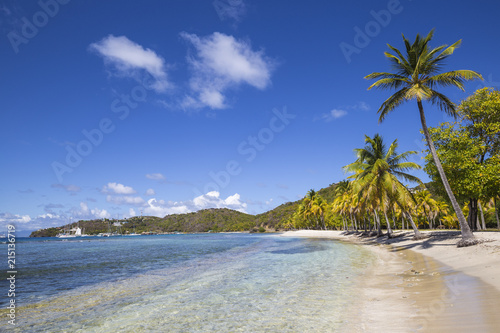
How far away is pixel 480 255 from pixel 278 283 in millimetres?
10213

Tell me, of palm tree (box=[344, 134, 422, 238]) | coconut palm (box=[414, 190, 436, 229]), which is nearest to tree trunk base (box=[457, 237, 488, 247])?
palm tree (box=[344, 134, 422, 238])

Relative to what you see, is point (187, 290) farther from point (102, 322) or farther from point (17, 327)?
point (17, 327)

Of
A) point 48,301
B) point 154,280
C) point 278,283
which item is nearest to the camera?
point 48,301

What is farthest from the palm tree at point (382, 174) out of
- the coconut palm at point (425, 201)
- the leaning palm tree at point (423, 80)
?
the coconut palm at point (425, 201)

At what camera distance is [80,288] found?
1256 cm

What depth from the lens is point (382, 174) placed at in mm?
27922

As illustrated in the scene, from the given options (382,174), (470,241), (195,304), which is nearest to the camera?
(195,304)

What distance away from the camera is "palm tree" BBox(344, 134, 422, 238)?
85.4 ft

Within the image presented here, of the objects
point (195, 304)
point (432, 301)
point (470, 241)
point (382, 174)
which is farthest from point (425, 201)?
point (195, 304)

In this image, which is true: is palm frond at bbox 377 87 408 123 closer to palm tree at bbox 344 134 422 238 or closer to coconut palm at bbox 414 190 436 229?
palm tree at bbox 344 134 422 238

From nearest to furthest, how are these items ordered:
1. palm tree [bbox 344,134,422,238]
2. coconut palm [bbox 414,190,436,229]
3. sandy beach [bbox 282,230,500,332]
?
sandy beach [bbox 282,230,500,332]
palm tree [bbox 344,134,422,238]
coconut palm [bbox 414,190,436,229]

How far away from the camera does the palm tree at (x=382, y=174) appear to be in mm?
26031

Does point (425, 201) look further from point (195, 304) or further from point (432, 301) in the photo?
point (195, 304)

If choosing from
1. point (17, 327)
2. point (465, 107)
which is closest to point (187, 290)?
point (17, 327)
